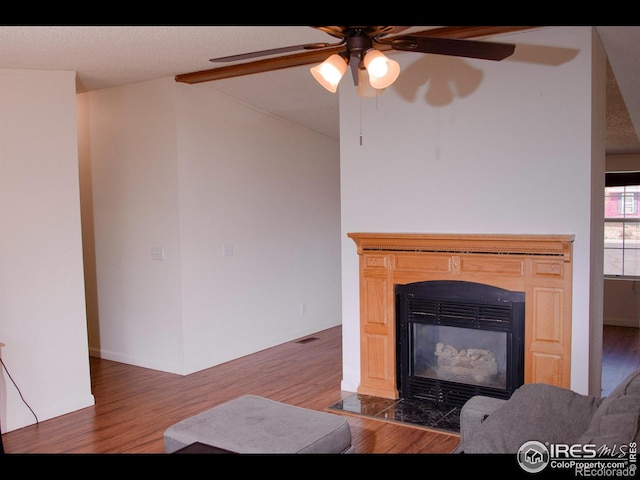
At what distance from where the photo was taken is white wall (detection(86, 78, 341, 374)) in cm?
477

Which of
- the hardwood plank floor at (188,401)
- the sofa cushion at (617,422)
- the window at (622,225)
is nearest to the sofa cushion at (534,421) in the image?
the sofa cushion at (617,422)

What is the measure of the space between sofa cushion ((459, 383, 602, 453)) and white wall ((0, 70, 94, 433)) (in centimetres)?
297

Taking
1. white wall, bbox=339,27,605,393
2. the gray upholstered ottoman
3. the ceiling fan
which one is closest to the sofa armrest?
the gray upholstered ottoman

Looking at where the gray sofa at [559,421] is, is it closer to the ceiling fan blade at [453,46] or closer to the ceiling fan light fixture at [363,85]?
the ceiling fan blade at [453,46]

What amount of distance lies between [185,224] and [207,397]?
1438mm

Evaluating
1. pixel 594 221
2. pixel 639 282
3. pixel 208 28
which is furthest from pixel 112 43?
pixel 639 282

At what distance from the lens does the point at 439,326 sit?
3.93 m

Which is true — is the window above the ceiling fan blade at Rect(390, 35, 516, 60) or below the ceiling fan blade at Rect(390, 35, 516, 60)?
below

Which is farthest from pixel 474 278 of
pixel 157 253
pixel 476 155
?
pixel 157 253

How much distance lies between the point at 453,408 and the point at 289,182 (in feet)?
10.0

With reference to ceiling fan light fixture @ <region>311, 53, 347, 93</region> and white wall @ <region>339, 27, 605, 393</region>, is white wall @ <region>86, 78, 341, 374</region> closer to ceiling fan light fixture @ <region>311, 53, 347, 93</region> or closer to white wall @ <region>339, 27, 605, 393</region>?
white wall @ <region>339, 27, 605, 393</region>

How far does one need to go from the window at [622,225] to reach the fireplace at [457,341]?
411cm

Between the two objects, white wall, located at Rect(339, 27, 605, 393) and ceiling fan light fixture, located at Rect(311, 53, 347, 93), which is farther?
white wall, located at Rect(339, 27, 605, 393)

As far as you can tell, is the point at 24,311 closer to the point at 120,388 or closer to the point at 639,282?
the point at 120,388
